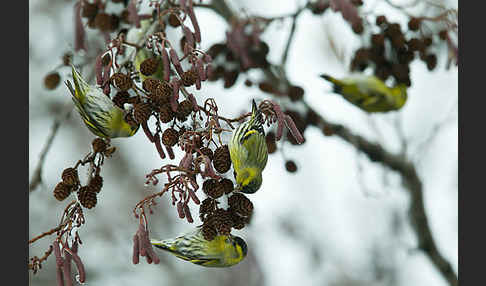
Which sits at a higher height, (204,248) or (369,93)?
(369,93)

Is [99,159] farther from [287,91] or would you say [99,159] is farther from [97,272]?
[97,272]

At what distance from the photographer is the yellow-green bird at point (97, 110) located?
2.03ft

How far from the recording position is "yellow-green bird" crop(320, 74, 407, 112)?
3.01 feet

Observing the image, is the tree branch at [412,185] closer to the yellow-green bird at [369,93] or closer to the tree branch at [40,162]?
the yellow-green bird at [369,93]

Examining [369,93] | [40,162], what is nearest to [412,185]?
[369,93]

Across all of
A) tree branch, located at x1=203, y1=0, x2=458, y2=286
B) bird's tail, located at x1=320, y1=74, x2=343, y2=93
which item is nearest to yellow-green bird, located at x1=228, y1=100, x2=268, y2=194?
bird's tail, located at x1=320, y1=74, x2=343, y2=93

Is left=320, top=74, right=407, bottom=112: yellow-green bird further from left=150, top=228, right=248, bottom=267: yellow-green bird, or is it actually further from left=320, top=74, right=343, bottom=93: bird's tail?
left=150, top=228, right=248, bottom=267: yellow-green bird

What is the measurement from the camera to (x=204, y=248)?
24.8 inches

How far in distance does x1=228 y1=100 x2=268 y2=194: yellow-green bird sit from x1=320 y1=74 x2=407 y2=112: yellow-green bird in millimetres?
324

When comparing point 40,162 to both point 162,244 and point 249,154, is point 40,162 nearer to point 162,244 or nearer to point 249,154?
point 162,244

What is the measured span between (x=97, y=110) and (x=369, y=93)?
1.55 ft

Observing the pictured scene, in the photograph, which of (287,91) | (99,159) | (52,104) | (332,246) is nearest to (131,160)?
(52,104)

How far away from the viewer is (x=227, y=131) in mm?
608

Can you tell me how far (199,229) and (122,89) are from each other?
177 millimetres
